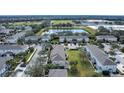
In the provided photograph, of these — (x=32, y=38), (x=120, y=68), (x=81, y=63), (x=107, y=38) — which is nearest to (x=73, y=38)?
(x=107, y=38)

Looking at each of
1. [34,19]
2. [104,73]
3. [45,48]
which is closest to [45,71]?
[104,73]

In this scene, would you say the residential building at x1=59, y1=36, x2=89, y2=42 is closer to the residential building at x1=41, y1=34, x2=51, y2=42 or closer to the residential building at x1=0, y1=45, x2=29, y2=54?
the residential building at x1=41, y1=34, x2=51, y2=42

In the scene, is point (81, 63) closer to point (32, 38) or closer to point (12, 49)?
point (12, 49)

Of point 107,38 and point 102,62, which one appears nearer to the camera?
point 102,62

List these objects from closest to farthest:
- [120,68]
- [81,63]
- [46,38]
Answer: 1. [120,68]
2. [81,63]
3. [46,38]

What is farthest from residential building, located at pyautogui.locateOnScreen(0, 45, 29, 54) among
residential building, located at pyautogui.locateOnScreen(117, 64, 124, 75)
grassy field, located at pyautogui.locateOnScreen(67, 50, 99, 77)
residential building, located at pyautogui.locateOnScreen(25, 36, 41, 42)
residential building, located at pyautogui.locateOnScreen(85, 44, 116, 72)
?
Result: residential building, located at pyautogui.locateOnScreen(117, 64, 124, 75)

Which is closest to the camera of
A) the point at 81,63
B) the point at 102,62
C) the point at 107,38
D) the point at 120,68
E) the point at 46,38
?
the point at 102,62

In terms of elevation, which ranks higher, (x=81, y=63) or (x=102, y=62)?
(x=102, y=62)

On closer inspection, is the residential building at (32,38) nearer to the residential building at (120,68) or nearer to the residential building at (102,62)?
the residential building at (102,62)
